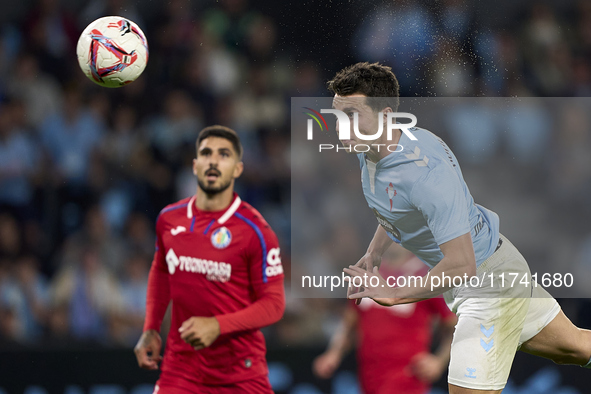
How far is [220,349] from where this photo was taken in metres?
4.82

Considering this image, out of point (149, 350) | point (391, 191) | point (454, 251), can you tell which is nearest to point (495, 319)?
point (454, 251)

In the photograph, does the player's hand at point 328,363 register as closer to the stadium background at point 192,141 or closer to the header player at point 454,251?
the stadium background at point 192,141

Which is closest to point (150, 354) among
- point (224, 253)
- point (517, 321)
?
point (224, 253)

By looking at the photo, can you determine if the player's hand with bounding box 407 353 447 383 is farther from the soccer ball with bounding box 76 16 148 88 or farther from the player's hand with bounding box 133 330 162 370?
the soccer ball with bounding box 76 16 148 88

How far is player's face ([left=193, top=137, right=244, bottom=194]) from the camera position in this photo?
5035 mm

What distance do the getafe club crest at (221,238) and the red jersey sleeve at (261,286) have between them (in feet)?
0.46

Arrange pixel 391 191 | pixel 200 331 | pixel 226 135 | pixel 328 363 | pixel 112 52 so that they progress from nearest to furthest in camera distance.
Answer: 1. pixel 391 191
2. pixel 200 331
3. pixel 226 135
4. pixel 112 52
5. pixel 328 363

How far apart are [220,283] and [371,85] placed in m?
1.56

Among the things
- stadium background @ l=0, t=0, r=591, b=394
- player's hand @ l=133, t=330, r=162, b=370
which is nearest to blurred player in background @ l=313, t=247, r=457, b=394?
stadium background @ l=0, t=0, r=591, b=394

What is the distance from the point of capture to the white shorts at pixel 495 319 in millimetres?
4059

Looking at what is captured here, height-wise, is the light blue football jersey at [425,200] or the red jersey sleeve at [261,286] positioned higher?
the light blue football jersey at [425,200]

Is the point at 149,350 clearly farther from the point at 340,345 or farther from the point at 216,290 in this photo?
the point at 340,345

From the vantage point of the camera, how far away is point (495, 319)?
4148mm

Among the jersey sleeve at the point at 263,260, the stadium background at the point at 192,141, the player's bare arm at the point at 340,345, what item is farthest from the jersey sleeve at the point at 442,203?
the player's bare arm at the point at 340,345
